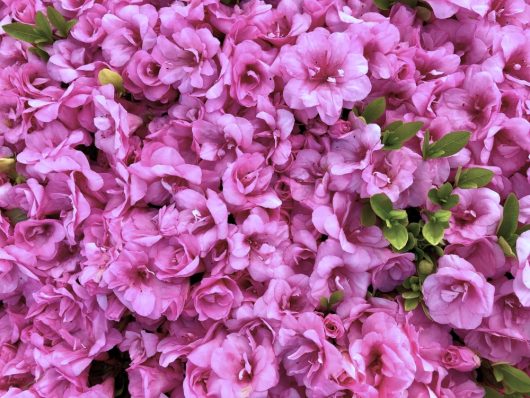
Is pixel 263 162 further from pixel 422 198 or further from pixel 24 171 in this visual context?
pixel 24 171

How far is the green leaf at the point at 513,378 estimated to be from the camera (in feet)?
3.14

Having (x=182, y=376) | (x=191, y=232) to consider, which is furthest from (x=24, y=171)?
(x=182, y=376)

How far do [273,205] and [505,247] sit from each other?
1.31 ft

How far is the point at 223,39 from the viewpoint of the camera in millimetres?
1149

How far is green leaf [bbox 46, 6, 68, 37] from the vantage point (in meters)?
1.16

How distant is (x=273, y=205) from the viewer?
997 millimetres

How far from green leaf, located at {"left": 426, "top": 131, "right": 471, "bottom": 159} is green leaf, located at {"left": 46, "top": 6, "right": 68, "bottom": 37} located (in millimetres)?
783

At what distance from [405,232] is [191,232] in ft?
1.22

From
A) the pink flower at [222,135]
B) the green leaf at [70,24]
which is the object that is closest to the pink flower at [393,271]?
the pink flower at [222,135]

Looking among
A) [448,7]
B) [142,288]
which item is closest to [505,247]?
[448,7]

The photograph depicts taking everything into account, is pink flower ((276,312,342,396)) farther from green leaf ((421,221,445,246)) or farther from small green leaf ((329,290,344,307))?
green leaf ((421,221,445,246))

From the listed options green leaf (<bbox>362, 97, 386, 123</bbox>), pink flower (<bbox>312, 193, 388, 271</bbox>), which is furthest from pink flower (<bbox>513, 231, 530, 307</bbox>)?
green leaf (<bbox>362, 97, 386, 123</bbox>)

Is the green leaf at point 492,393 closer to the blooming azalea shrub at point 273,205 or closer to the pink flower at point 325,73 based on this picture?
the blooming azalea shrub at point 273,205

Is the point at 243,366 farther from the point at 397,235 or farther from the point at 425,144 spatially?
the point at 425,144
